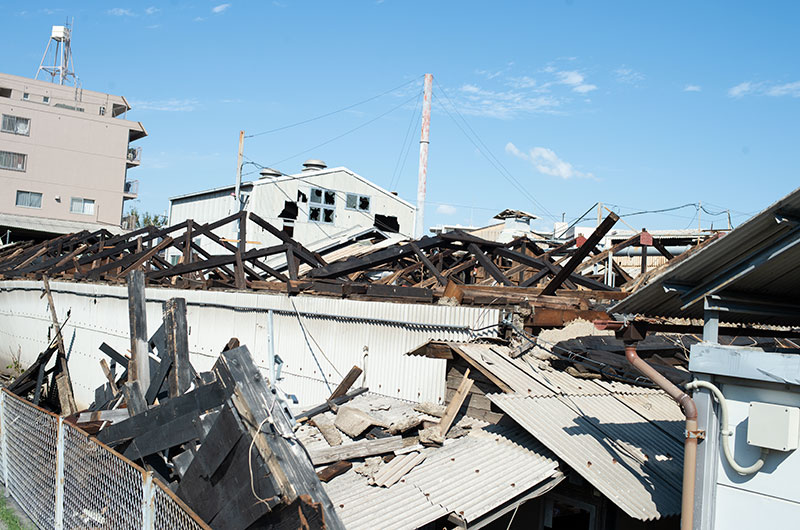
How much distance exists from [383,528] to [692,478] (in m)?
2.83

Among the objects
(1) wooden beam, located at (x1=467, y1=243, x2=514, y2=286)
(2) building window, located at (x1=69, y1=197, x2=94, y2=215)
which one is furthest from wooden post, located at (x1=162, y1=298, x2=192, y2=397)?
(2) building window, located at (x1=69, y1=197, x2=94, y2=215)

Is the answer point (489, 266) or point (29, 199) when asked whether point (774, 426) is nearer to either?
point (489, 266)

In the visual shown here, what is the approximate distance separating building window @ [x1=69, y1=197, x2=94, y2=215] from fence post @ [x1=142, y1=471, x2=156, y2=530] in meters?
50.0

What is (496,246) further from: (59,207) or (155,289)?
(59,207)

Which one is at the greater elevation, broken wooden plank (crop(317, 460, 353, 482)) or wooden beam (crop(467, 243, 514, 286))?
wooden beam (crop(467, 243, 514, 286))

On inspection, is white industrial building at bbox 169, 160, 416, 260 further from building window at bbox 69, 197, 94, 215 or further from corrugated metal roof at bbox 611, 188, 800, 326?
corrugated metal roof at bbox 611, 188, 800, 326

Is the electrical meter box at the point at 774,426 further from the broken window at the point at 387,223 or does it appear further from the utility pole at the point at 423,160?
the broken window at the point at 387,223

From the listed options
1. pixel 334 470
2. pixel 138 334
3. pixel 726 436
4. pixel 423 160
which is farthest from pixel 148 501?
pixel 423 160

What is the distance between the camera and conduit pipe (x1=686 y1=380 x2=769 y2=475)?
516cm

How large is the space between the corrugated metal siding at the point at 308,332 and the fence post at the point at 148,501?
5.03 meters

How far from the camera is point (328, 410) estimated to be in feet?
33.1

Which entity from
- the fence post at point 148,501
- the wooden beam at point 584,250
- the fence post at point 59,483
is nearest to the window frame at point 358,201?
the wooden beam at point 584,250

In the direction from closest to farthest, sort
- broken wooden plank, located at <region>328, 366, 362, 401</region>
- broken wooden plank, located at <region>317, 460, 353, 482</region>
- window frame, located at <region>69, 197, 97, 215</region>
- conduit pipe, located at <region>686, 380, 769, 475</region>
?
1. conduit pipe, located at <region>686, 380, 769, 475</region>
2. broken wooden plank, located at <region>317, 460, 353, 482</region>
3. broken wooden plank, located at <region>328, 366, 362, 401</region>
4. window frame, located at <region>69, 197, 97, 215</region>

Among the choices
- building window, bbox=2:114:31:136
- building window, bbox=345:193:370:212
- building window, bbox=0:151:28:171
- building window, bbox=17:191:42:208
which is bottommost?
building window, bbox=345:193:370:212
